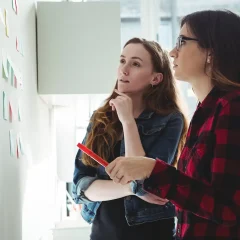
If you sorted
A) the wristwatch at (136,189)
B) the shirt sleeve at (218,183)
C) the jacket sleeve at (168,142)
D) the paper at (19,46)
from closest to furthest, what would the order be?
the shirt sleeve at (218,183) < the wristwatch at (136,189) < the jacket sleeve at (168,142) < the paper at (19,46)

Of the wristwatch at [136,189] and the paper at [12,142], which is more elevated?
the paper at [12,142]

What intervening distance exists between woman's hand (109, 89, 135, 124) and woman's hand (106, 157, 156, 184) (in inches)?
17.3

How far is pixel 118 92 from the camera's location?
4.69ft

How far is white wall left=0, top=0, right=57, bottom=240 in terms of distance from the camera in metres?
1.24

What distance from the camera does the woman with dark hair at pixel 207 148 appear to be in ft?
2.77

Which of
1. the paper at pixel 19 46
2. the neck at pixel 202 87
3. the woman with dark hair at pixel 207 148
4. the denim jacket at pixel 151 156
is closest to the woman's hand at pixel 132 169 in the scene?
the woman with dark hair at pixel 207 148

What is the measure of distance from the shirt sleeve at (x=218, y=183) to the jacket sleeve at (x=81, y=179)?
48cm

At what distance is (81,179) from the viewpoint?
4.48ft

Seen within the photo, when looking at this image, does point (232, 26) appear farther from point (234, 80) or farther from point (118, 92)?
point (118, 92)

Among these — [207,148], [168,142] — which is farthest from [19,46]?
[207,148]

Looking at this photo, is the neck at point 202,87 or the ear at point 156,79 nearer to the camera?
the neck at point 202,87

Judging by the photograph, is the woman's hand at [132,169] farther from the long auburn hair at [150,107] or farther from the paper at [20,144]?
the paper at [20,144]

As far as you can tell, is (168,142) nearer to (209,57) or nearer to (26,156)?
(209,57)

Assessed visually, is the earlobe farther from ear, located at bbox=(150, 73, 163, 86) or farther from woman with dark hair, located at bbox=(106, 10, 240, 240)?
woman with dark hair, located at bbox=(106, 10, 240, 240)
